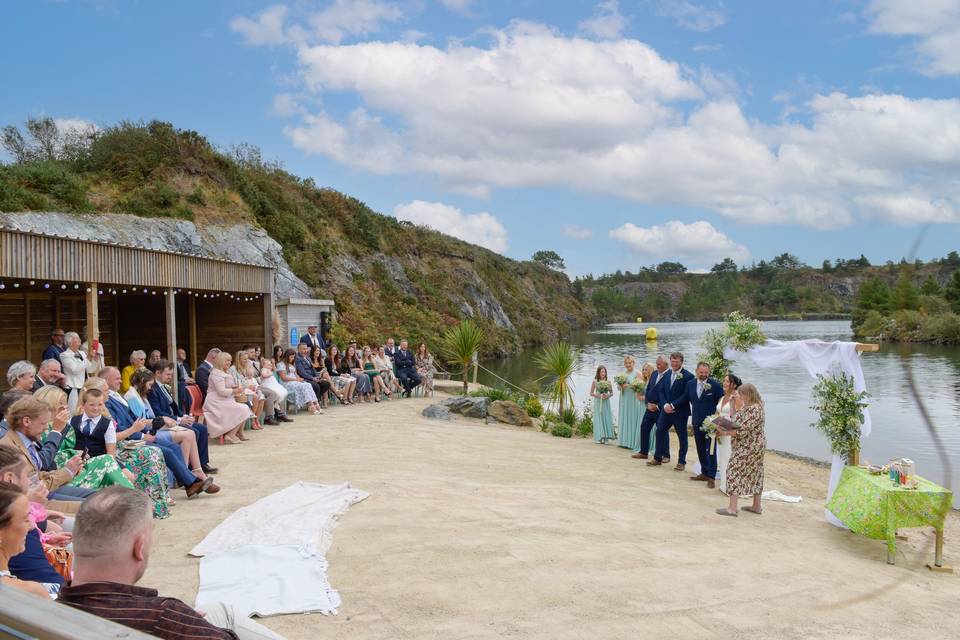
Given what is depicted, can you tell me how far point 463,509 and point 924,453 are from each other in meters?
13.2

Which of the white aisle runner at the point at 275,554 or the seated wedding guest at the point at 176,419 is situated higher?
the seated wedding guest at the point at 176,419

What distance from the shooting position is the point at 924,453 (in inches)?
609

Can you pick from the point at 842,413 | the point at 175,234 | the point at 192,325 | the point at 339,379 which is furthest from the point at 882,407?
the point at 175,234

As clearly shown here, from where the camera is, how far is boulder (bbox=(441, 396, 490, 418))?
50.9 ft

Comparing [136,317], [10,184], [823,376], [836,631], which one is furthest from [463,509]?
[10,184]

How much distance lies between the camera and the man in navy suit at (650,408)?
11.1 m

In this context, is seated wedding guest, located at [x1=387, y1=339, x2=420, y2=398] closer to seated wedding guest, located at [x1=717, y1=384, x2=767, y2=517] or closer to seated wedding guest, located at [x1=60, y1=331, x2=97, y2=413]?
seated wedding guest, located at [x1=60, y1=331, x2=97, y2=413]

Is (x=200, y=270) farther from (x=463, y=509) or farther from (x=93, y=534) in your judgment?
(x=93, y=534)

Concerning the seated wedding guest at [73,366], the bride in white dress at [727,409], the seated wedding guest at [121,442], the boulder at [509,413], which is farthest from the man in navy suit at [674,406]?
the seated wedding guest at [73,366]

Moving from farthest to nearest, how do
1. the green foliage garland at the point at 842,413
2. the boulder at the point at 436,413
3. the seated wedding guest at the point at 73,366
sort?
the boulder at the point at 436,413 < the seated wedding guest at the point at 73,366 < the green foliage garland at the point at 842,413

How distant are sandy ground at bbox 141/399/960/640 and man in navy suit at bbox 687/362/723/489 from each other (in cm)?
35

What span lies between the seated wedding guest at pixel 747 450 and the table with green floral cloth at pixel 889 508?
1.00 metres

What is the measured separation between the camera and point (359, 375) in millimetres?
16359

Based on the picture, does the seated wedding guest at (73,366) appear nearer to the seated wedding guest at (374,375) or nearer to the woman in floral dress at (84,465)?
the woman in floral dress at (84,465)
